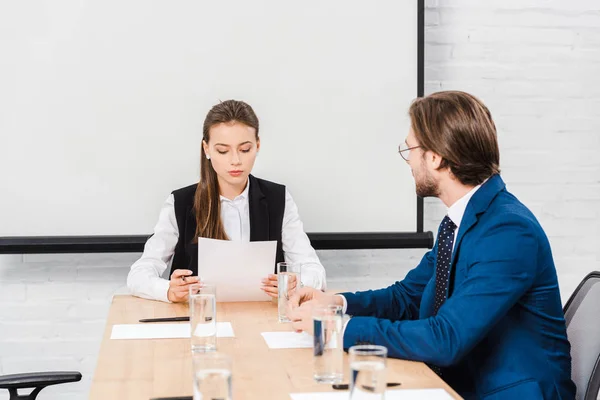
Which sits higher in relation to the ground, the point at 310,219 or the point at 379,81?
the point at 379,81

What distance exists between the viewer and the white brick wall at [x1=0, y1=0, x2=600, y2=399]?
10.3 feet

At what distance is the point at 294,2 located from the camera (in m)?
3.10

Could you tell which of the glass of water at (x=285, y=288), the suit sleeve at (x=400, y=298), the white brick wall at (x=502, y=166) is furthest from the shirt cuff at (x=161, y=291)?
the white brick wall at (x=502, y=166)

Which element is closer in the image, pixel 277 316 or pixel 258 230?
pixel 277 316

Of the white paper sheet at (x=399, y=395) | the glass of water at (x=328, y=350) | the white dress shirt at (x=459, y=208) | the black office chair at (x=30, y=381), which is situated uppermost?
the white dress shirt at (x=459, y=208)

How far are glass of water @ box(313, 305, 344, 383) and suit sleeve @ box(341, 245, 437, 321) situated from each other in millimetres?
690

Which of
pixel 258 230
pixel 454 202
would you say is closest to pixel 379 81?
pixel 258 230

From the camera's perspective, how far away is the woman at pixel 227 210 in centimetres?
263

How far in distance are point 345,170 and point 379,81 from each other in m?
0.38

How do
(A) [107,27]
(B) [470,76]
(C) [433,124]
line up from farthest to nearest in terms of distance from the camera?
(B) [470,76] < (A) [107,27] < (C) [433,124]

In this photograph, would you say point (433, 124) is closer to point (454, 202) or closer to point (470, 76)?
point (454, 202)

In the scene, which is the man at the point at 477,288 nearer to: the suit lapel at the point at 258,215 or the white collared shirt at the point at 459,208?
the white collared shirt at the point at 459,208

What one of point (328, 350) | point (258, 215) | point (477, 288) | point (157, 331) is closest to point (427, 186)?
point (477, 288)

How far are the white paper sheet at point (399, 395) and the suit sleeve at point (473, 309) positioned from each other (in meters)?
0.19
